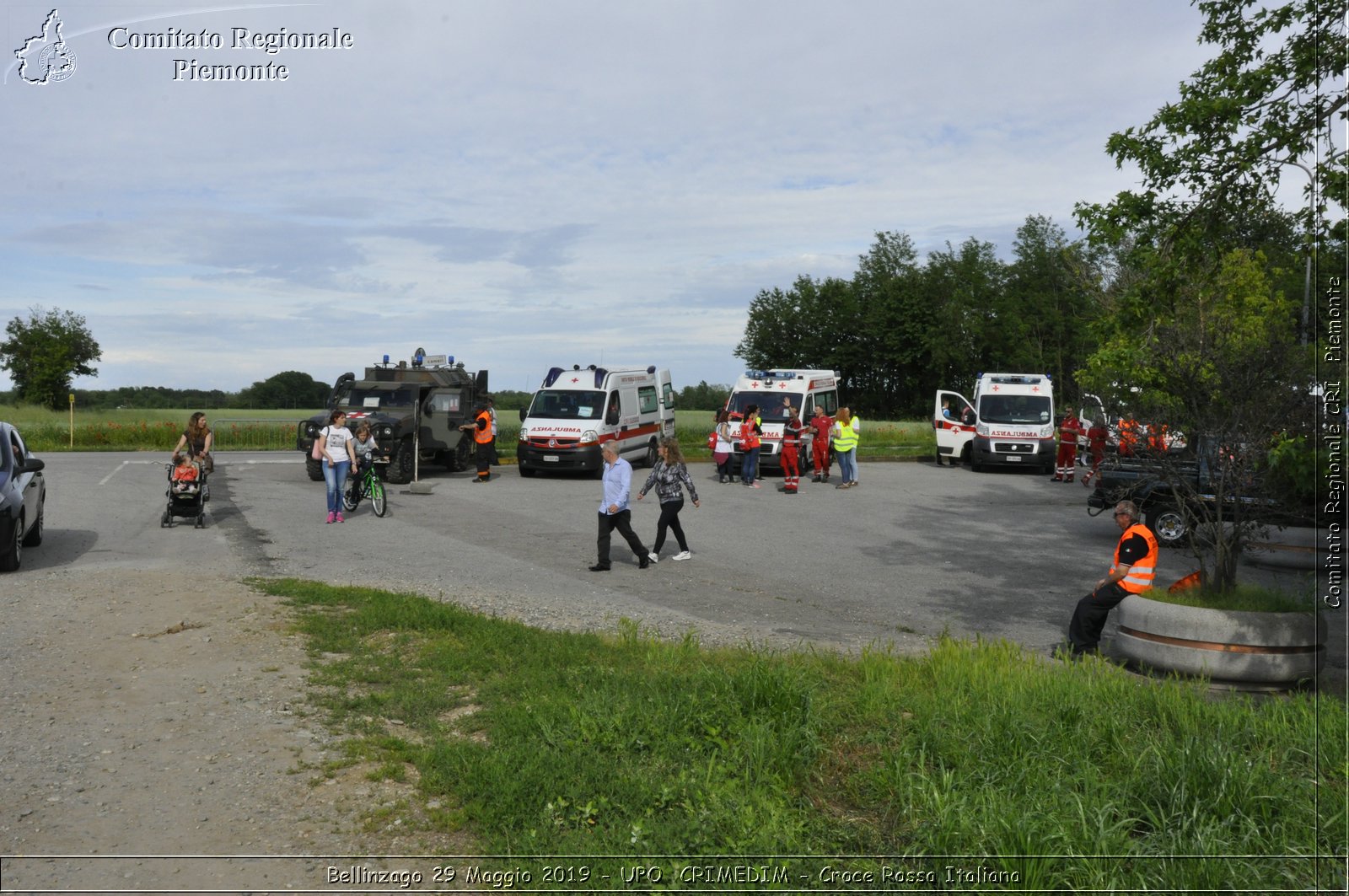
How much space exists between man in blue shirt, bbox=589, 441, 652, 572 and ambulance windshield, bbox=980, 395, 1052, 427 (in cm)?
1825

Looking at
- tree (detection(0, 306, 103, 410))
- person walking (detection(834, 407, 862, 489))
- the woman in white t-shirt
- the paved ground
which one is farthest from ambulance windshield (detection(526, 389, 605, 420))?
tree (detection(0, 306, 103, 410))

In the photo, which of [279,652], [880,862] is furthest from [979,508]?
[880,862]

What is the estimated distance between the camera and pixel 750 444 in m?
23.2

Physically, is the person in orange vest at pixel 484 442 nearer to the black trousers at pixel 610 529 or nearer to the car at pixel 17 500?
the car at pixel 17 500

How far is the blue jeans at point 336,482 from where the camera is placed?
16469 mm

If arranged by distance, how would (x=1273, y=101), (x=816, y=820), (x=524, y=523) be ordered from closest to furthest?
(x=816, y=820) → (x=1273, y=101) → (x=524, y=523)

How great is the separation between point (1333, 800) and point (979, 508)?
15565mm

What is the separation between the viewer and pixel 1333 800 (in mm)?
4629

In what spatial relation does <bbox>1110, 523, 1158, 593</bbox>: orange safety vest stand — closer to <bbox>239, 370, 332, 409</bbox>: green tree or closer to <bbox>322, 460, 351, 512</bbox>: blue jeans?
<bbox>322, 460, 351, 512</bbox>: blue jeans

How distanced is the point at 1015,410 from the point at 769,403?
6.94m

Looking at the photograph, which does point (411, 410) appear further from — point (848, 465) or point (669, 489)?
point (669, 489)

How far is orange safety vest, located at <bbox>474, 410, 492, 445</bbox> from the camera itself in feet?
77.4

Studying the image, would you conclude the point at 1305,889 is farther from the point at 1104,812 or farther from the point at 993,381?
the point at 993,381

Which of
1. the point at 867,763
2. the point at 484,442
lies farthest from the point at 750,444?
the point at 867,763
